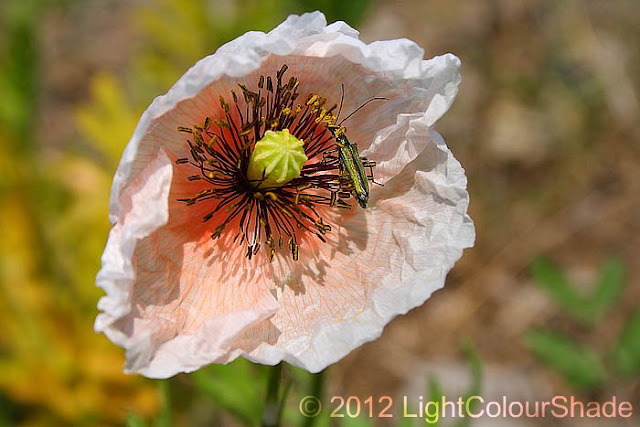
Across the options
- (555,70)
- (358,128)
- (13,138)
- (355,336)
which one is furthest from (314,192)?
(555,70)

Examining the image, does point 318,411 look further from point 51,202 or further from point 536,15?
point 536,15

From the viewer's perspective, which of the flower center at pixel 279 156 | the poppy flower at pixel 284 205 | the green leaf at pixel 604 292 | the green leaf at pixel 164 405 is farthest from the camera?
the green leaf at pixel 604 292

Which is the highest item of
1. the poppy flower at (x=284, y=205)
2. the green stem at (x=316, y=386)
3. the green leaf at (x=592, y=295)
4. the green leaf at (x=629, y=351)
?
the green leaf at (x=592, y=295)

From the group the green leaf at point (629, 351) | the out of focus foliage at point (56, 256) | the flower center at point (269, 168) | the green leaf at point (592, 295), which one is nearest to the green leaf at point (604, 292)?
the green leaf at point (592, 295)

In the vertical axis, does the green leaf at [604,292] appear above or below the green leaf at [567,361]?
above

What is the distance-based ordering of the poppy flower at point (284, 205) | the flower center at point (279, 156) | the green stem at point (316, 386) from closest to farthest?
the poppy flower at point (284, 205)
the flower center at point (279, 156)
the green stem at point (316, 386)

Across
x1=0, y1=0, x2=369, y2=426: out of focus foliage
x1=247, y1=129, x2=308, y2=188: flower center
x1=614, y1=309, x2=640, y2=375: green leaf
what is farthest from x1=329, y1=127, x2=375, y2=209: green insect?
x1=614, y1=309, x2=640, y2=375: green leaf

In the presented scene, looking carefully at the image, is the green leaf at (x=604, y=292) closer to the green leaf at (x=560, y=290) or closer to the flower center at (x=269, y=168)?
the green leaf at (x=560, y=290)

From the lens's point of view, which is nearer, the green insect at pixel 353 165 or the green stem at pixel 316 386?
the green insect at pixel 353 165

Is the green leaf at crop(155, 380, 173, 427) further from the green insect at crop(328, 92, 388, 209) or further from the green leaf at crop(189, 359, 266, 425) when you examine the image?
the green insect at crop(328, 92, 388, 209)
